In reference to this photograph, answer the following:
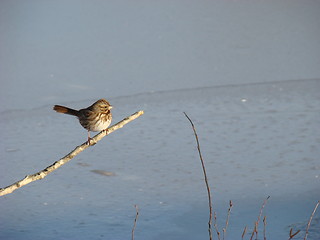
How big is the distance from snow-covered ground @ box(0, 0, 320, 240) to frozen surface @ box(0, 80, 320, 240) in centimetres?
1

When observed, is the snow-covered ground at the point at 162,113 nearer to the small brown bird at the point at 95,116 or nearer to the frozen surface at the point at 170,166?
the frozen surface at the point at 170,166

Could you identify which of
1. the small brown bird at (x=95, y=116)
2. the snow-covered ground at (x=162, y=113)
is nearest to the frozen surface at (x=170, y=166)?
the snow-covered ground at (x=162, y=113)

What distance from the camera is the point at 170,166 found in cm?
463

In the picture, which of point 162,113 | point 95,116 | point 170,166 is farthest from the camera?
point 162,113

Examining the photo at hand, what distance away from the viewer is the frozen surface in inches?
155

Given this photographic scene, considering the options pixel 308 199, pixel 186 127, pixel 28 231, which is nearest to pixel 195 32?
pixel 186 127

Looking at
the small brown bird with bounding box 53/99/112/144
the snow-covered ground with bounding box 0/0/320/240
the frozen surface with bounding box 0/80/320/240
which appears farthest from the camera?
the snow-covered ground with bounding box 0/0/320/240

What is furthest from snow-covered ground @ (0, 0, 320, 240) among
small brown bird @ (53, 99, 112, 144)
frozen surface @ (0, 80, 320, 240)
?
small brown bird @ (53, 99, 112, 144)

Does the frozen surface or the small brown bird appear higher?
the small brown bird

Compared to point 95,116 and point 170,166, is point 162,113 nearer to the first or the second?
point 170,166

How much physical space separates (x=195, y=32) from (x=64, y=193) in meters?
3.36

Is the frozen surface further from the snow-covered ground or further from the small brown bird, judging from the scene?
the small brown bird

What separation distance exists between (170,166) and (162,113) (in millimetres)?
A: 1008

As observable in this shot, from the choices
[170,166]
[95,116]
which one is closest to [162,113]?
[170,166]
